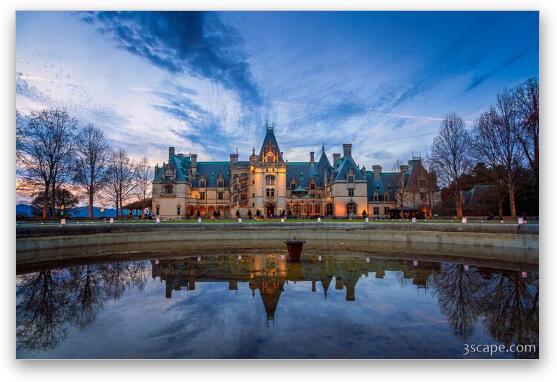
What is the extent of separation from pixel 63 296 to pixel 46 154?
73.7 ft

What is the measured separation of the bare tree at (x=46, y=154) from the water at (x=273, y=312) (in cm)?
1265

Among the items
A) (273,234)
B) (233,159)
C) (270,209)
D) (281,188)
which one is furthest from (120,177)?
(273,234)

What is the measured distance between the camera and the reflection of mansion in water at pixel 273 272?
11430mm

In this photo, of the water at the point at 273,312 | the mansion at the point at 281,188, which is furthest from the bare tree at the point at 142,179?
the water at the point at 273,312

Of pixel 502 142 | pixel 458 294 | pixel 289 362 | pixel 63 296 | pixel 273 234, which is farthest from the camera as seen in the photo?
pixel 273 234

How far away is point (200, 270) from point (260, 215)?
125 feet

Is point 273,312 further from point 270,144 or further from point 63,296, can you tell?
point 270,144

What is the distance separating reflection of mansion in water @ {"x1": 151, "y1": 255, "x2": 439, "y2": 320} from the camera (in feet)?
37.5

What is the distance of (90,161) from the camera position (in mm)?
39062

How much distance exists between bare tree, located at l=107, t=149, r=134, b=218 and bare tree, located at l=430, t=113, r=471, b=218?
4301 cm

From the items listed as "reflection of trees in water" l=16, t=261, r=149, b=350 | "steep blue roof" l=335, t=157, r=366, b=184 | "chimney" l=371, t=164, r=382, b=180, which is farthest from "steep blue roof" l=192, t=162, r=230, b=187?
"reflection of trees in water" l=16, t=261, r=149, b=350

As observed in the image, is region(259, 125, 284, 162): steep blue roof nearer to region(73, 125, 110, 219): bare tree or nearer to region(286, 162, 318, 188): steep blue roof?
region(286, 162, 318, 188): steep blue roof

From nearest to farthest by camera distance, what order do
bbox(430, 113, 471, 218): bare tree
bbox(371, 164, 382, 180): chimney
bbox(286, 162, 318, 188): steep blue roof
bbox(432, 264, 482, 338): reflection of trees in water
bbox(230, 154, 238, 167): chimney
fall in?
1. bbox(432, 264, 482, 338): reflection of trees in water
2. bbox(430, 113, 471, 218): bare tree
3. bbox(371, 164, 382, 180): chimney
4. bbox(286, 162, 318, 188): steep blue roof
5. bbox(230, 154, 238, 167): chimney

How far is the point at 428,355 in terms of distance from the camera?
613 cm
